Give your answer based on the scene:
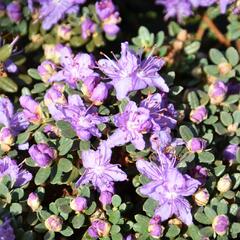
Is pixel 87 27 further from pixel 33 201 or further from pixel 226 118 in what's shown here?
pixel 33 201

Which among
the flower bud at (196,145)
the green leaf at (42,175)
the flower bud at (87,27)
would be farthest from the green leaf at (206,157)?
the flower bud at (87,27)

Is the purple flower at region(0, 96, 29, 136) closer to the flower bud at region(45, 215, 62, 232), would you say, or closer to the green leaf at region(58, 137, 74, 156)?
the green leaf at region(58, 137, 74, 156)

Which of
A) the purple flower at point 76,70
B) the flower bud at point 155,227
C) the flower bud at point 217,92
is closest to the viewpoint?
the flower bud at point 155,227

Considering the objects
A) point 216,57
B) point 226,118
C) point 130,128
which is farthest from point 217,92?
point 130,128

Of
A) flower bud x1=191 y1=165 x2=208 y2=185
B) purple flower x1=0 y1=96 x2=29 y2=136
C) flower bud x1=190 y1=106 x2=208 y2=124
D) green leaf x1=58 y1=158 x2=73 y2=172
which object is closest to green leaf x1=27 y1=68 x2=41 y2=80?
purple flower x1=0 y1=96 x2=29 y2=136

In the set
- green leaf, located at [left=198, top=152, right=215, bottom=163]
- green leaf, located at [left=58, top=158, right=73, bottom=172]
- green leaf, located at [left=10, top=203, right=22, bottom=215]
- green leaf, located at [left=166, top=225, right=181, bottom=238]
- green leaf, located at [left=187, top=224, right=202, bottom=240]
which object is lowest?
green leaf, located at [left=187, top=224, right=202, bottom=240]

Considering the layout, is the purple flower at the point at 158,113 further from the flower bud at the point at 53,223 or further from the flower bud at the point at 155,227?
the flower bud at the point at 53,223
